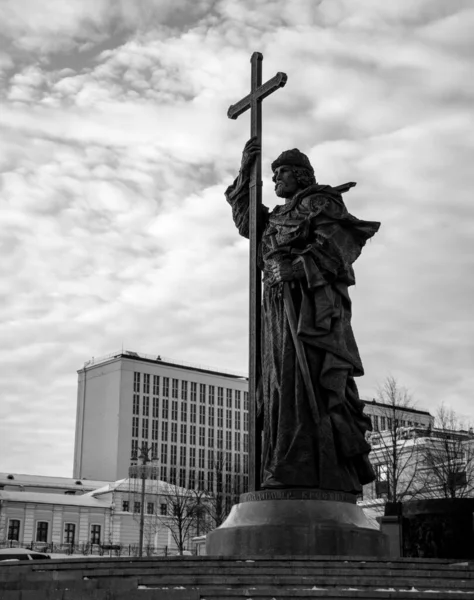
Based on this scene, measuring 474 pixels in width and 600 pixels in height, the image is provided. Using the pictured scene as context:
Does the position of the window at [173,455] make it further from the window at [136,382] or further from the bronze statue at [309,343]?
the bronze statue at [309,343]

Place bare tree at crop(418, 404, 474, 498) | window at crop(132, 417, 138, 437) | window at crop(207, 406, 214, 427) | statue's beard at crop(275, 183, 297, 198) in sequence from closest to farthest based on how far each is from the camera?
statue's beard at crop(275, 183, 297, 198) → bare tree at crop(418, 404, 474, 498) → window at crop(132, 417, 138, 437) → window at crop(207, 406, 214, 427)

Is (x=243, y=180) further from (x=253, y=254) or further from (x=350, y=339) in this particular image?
(x=350, y=339)

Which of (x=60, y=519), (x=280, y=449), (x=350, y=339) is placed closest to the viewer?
(x=280, y=449)

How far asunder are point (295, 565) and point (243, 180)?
573cm

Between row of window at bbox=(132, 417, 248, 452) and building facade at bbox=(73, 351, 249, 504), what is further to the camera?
row of window at bbox=(132, 417, 248, 452)

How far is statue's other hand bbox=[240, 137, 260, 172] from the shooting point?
37.9 feet

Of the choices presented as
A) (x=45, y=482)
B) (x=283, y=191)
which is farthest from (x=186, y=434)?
(x=283, y=191)

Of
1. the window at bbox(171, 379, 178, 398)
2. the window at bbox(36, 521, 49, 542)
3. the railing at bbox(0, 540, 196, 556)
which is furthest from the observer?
the window at bbox(171, 379, 178, 398)

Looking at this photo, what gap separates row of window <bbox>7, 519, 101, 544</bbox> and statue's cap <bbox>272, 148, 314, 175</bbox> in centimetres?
6248

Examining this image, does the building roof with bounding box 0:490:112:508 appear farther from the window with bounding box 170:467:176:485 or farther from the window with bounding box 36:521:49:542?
the window with bounding box 170:467:176:485

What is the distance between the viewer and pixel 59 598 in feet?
23.9

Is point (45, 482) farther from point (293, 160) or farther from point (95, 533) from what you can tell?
point (293, 160)

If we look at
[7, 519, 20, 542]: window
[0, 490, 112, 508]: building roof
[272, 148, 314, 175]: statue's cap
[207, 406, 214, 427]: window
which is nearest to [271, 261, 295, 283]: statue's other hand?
[272, 148, 314, 175]: statue's cap

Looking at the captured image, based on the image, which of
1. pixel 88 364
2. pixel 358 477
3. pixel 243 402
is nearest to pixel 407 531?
pixel 358 477
